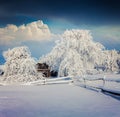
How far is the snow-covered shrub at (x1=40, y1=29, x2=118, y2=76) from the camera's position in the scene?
79.2 ft

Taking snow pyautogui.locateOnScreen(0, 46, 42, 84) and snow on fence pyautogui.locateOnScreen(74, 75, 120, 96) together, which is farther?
snow pyautogui.locateOnScreen(0, 46, 42, 84)

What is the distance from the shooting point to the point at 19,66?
2031 cm

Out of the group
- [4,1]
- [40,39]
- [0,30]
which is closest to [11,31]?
[0,30]

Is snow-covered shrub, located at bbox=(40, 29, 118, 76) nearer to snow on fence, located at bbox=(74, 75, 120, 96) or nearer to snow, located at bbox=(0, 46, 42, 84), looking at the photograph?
snow, located at bbox=(0, 46, 42, 84)

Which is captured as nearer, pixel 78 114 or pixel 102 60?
pixel 78 114

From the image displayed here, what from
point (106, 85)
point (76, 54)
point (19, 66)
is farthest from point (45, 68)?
point (106, 85)

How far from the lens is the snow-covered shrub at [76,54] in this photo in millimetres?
24125

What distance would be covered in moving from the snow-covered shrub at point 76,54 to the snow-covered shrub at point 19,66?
4.30 m

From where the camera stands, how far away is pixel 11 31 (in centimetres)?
3148

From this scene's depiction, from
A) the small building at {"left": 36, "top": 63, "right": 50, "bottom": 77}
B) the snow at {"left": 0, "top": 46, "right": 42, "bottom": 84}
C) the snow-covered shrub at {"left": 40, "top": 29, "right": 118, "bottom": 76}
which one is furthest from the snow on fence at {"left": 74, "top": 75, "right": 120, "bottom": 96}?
the small building at {"left": 36, "top": 63, "right": 50, "bottom": 77}

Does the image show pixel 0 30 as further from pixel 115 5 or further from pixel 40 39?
pixel 115 5

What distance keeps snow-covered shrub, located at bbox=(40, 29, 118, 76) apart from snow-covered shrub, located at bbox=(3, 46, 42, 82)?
14.1 ft

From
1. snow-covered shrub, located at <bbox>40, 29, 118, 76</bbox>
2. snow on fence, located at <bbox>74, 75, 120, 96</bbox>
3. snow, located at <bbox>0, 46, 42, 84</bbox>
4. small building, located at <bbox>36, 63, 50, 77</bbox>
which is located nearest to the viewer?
snow on fence, located at <bbox>74, 75, 120, 96</bbox>

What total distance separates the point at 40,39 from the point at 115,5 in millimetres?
10429
